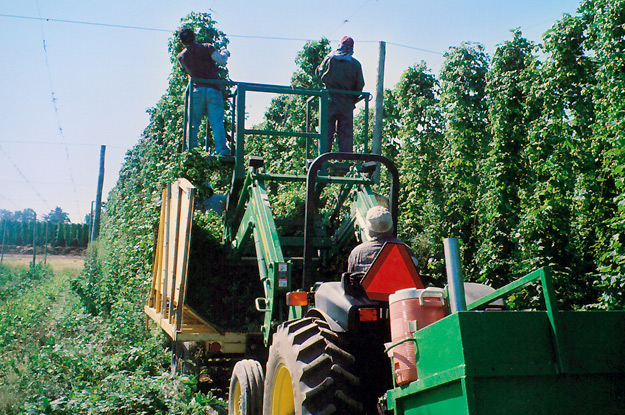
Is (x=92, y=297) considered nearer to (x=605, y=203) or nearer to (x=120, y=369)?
(x=120, y=369)

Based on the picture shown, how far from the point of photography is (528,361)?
106 inches

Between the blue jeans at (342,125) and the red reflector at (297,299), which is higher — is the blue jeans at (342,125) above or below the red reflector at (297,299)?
above

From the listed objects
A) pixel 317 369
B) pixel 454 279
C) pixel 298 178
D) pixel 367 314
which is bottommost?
pixel 317 369

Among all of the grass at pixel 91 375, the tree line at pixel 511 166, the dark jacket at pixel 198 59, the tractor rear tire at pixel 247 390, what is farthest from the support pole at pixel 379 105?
the tractor rear tire at pixel 247 390

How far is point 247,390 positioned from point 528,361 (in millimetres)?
2833

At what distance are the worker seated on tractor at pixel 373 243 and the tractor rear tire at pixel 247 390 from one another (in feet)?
4.42

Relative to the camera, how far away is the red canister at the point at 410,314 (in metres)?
3.18

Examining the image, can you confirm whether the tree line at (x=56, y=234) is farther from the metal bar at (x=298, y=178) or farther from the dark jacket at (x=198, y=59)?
the metal bar at (x=298, y=178)

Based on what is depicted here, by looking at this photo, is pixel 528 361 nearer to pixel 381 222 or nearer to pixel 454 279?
pixel 454 279

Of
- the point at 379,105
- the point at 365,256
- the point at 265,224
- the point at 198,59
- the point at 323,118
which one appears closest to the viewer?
the point at 365,256

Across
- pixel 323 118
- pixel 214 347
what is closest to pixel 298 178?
pixel 323 118

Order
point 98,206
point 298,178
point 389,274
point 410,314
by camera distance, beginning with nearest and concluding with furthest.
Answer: point 410,314 < point 389,274 < point 298,178 < point 98,206

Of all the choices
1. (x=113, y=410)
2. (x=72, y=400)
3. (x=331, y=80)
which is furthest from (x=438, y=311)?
(x=331, y=80)

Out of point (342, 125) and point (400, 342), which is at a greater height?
point (342, 125)
